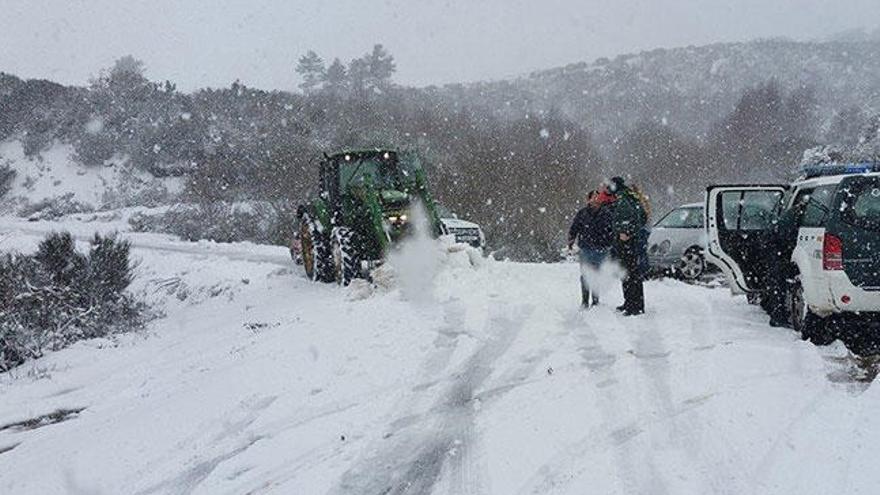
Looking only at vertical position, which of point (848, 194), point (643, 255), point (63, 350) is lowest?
point (63, 350)

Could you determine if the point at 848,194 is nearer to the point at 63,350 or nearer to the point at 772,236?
the point at 772,236

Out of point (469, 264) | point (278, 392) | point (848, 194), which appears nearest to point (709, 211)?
point (848, 194)

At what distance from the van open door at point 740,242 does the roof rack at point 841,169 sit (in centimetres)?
47

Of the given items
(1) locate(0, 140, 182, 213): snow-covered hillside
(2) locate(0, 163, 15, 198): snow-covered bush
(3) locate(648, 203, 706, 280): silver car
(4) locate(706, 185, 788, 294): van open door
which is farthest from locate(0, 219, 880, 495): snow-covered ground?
(2) locate(0, 163, 15, 198): snow-covered bush

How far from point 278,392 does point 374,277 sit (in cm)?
481

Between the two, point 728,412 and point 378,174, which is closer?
point 728,412

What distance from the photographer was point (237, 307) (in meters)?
13.2

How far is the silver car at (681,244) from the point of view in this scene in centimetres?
1310

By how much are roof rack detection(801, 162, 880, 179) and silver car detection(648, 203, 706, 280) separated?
473 cm

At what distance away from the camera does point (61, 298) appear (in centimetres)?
1232

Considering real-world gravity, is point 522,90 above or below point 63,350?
above

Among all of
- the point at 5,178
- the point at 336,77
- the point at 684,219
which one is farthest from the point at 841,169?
the point at 336,77

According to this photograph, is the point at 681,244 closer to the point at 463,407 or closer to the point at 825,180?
the point at 825,180

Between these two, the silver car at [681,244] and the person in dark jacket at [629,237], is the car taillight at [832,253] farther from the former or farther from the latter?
the silver car at [681,244]
